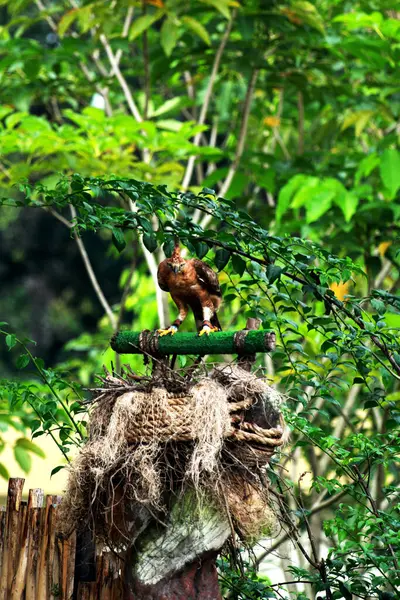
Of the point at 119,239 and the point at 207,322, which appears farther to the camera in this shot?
the point at 119,239

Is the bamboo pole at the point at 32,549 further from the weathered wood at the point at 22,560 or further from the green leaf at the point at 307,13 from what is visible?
the green leaf at the point at 307,13

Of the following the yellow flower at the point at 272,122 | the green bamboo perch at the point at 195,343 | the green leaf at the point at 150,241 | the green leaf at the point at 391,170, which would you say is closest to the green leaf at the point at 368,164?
the green leaf at the point at 391,170

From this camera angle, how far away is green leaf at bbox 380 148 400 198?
3465 millimetres

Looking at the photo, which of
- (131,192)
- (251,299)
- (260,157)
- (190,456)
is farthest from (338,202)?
(190,456)

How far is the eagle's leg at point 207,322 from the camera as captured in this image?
1.90 metres

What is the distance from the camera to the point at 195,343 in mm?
1904

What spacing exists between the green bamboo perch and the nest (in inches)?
2.1

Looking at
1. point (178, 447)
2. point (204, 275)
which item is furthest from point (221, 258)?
point (178, 447)

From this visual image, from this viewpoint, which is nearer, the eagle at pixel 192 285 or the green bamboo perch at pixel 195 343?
the green bamboo perch at pixel 195 343

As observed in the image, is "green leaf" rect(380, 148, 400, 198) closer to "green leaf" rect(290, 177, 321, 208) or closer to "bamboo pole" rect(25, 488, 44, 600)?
"green leaf" rect(290, 177, 321, 208)

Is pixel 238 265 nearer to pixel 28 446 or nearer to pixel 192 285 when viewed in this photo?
pixel 192 285

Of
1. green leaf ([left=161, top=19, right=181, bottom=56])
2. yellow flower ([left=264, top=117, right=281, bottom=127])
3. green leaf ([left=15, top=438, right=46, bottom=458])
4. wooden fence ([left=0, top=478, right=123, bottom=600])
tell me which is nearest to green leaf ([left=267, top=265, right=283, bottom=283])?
wooden fence ([left=0, top=478, right=123, bottom=600])

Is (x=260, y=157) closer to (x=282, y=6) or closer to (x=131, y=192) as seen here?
(x=282, y=6)

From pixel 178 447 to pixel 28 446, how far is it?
1.63 metres
